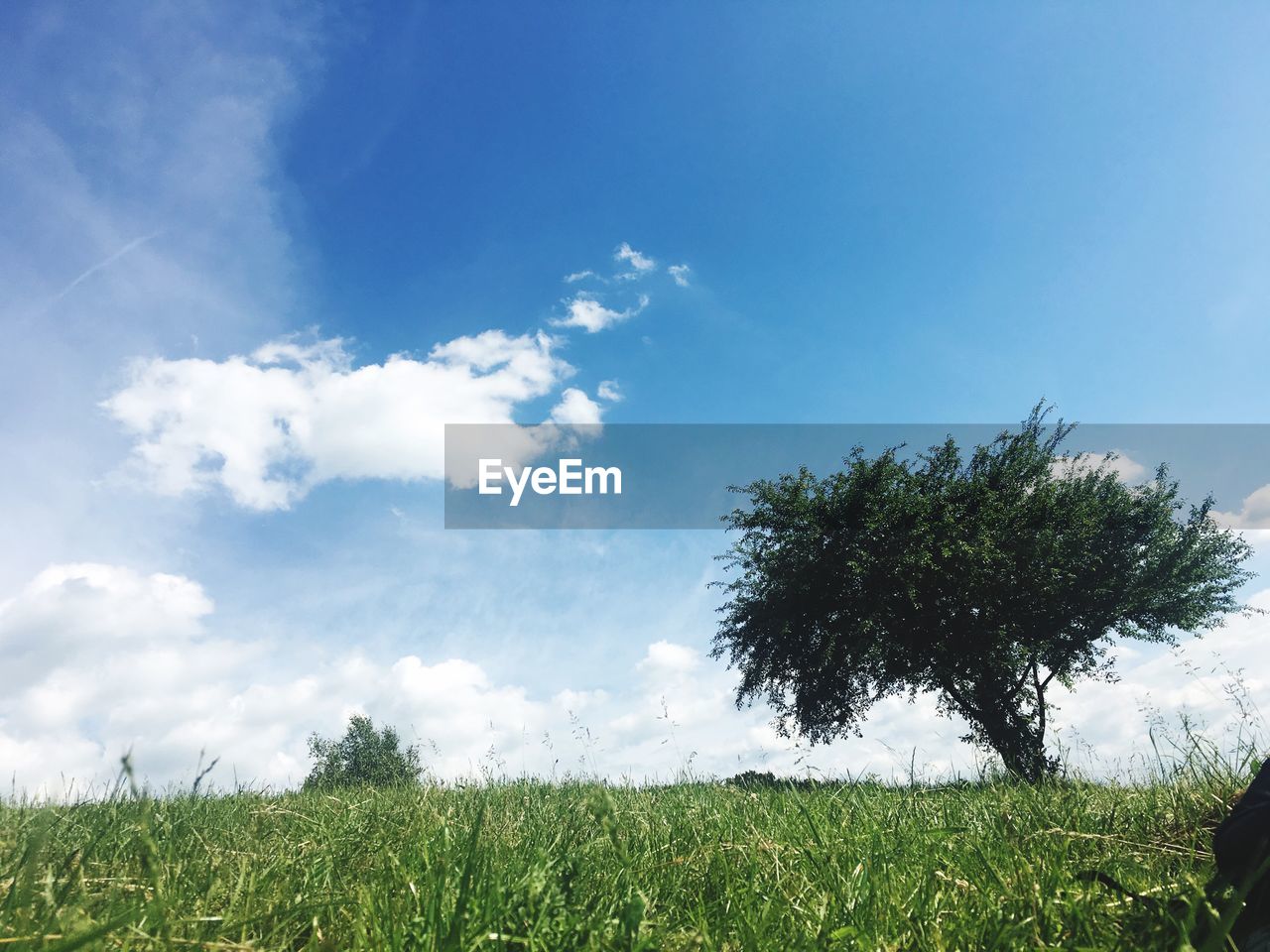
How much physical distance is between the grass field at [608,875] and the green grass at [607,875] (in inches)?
0.6

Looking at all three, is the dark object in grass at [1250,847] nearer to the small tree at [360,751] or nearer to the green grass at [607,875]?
the green grass at [607,875]

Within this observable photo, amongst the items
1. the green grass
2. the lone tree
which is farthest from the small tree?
the green grass

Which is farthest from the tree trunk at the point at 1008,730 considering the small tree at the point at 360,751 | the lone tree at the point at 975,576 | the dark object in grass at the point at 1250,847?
the small tree at the point at 360,751

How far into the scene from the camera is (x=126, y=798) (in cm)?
462

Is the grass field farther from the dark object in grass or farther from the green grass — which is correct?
the dark object in grass

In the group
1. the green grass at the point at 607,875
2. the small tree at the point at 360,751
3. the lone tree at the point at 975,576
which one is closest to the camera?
the green grass at the point at 607,875

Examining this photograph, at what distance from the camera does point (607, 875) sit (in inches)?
130

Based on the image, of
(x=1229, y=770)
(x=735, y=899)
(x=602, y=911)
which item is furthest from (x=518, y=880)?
(x=1229, y=770)

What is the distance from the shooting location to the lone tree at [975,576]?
2292 centimetres

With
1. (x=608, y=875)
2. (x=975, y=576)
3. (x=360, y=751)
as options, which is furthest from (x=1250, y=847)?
(x=360, y=751)

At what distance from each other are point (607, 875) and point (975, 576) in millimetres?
21583

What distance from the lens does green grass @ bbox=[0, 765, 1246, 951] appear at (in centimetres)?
237

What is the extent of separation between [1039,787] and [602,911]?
219 inches

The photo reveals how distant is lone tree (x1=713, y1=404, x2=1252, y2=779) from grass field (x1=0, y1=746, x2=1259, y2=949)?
710 inches
